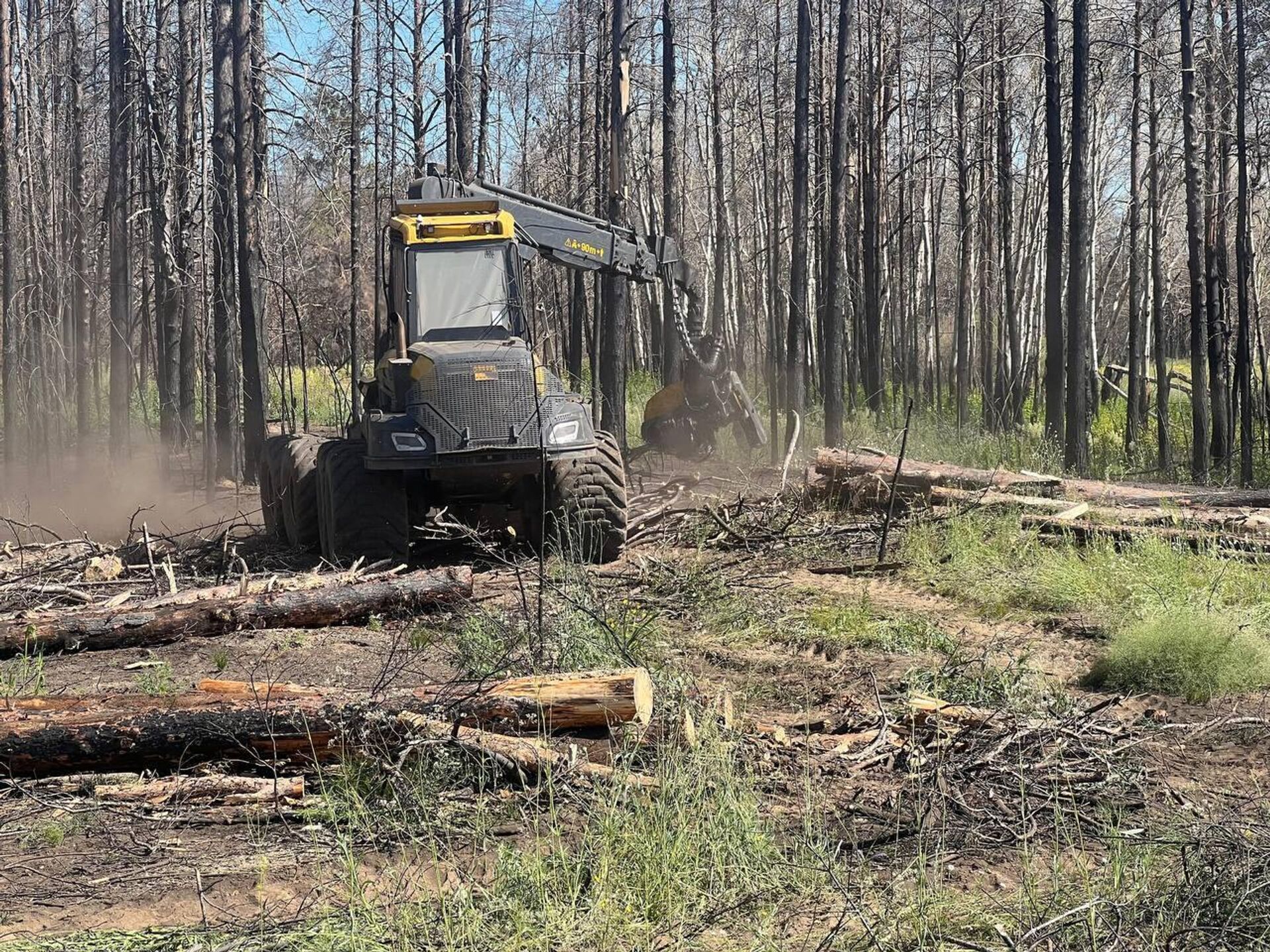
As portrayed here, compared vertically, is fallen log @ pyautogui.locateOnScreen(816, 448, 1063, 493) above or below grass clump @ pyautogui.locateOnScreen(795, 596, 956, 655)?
above

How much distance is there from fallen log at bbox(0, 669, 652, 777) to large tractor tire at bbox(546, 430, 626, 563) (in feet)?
14.6

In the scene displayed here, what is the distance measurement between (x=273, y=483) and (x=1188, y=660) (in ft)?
28.7

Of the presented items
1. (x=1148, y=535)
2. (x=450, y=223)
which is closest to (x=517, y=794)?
(x=1148, y=535)

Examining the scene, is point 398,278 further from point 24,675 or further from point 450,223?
point 24,675

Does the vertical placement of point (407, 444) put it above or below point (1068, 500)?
above

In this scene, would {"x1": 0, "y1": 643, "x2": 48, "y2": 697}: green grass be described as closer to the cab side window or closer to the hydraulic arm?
the cab side window

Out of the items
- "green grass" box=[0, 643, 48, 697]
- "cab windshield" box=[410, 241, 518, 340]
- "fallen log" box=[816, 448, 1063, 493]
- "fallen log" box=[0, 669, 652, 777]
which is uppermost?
"cab windshield" box=[410, 241, 518, 340]

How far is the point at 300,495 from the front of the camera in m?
10.9

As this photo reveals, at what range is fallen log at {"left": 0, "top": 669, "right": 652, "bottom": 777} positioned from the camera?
507 cm

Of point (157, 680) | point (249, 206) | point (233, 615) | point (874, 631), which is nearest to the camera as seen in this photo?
point (157, 680)

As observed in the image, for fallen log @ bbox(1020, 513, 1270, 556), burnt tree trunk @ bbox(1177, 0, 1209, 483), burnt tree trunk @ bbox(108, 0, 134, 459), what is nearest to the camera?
fallen log @ bbox(1020, 513, 1270, 556)

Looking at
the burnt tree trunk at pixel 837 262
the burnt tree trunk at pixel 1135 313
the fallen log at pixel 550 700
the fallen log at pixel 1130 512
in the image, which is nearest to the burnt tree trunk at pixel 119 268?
the burnt tree trunk at pixel 837 262

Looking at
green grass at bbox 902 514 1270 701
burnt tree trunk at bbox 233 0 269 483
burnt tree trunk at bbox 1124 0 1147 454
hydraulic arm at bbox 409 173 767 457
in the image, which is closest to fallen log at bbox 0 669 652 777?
green grass at bbox 902 514 1270 701

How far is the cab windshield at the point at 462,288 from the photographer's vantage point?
34.3 feet
